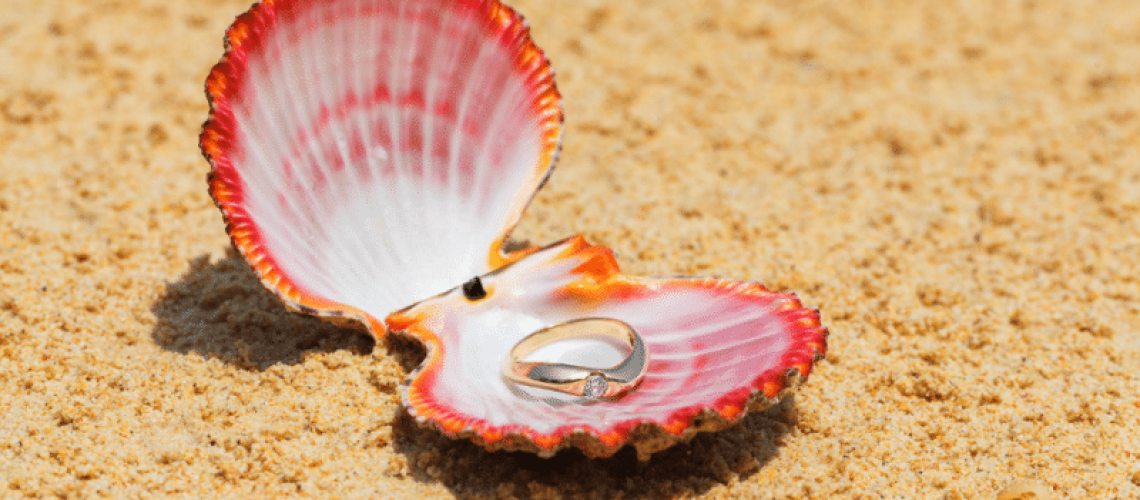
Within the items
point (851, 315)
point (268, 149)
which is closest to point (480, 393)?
point (268, 149)

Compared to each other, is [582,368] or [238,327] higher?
[582,368]

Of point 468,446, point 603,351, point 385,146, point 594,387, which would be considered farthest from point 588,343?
point 385,146

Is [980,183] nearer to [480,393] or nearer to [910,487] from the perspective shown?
[910,487]

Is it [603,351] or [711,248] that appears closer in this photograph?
Answer: [603,351]

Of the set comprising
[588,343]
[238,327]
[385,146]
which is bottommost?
Result: [238,327]

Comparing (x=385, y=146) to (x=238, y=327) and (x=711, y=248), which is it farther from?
(x=711, y=248)

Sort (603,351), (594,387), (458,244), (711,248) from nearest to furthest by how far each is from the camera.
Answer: (594,387) < (603,351) < (458,244) < (711,248)

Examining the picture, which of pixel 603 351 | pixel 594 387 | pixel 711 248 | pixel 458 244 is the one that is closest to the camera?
pixel 594 387
